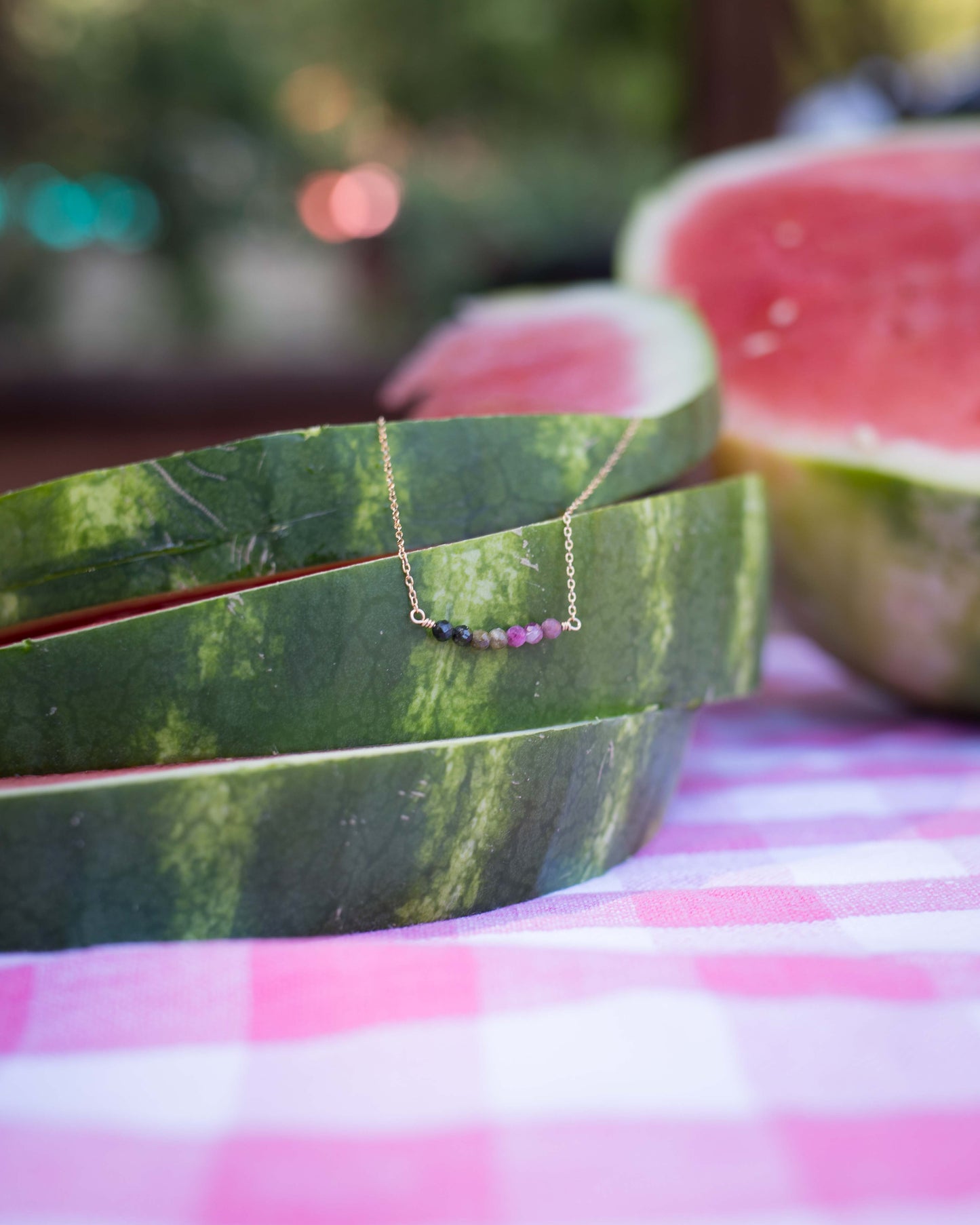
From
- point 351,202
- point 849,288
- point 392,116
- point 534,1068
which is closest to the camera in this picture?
point 534,1068

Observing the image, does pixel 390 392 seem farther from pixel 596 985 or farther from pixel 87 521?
pixel 596 985

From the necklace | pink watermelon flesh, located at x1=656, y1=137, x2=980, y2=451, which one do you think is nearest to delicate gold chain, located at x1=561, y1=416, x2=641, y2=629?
the necklace

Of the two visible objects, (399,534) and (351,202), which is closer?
(399,534)

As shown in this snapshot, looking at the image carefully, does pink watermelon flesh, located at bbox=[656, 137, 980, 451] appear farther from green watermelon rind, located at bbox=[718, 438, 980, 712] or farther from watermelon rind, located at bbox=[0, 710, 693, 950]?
watermelon rind, located at bbox=[0, 710, 693, 950]

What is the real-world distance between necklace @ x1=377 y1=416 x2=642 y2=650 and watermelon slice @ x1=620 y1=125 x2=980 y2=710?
12.1 inches

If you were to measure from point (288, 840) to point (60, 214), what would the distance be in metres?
1.55

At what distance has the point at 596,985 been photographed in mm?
428

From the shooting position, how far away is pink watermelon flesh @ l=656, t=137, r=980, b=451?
0.78 metres

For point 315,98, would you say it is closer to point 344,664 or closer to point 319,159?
point 319,159

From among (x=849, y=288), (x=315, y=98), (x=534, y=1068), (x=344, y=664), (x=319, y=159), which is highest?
(x=315, y=98)

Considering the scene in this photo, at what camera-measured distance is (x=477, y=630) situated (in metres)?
0.49

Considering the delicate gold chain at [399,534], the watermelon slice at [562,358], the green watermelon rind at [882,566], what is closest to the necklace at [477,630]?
the delicate gold chain at [399,534]

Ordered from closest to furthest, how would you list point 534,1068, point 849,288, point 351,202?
1. point 534,1068
2. point 849,288
3. point 351,202

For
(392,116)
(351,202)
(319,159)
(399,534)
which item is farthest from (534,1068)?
(392,116)
